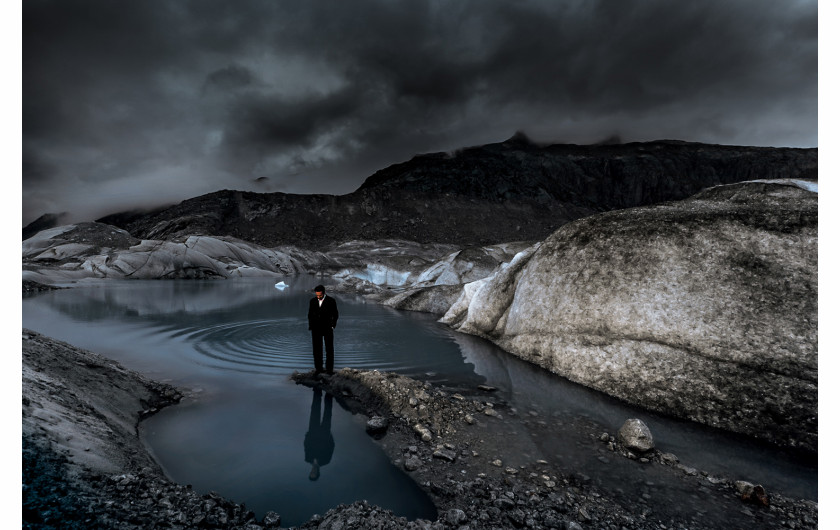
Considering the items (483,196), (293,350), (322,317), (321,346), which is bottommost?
(293,350)

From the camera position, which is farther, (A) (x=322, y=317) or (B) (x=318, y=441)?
(A) (x=322, y=317)

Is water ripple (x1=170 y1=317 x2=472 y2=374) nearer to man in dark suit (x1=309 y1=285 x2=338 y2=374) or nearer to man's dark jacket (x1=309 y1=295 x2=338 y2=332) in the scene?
man in dark suit (x1=309 y1=285 x2=338 y2=374)

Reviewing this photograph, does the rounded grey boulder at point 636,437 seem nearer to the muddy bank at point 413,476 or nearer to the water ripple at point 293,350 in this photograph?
the muddy bank at point 413,476

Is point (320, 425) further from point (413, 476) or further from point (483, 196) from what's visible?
point (483, 196)

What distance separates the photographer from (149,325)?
48.2 ft

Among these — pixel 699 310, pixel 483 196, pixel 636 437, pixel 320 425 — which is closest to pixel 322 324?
pixel 320 425

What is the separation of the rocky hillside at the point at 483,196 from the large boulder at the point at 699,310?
108377 mm

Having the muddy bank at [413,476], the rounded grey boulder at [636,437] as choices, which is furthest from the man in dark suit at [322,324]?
the rounded grey boulder at [636,437]

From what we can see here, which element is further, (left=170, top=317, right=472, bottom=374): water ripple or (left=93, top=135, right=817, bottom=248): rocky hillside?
(left=93, top=135, right=817, bottom=248): rocky hillside

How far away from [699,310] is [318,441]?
7.24m

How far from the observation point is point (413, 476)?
4336 mm

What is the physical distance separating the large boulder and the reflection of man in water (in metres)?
5.55

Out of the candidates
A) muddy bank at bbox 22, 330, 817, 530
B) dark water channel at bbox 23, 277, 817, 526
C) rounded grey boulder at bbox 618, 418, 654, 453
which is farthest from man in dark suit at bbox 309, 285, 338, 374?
rounded grey boulder at bbox 618, 418, 654, 453

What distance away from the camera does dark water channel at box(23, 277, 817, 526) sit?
162 inches
